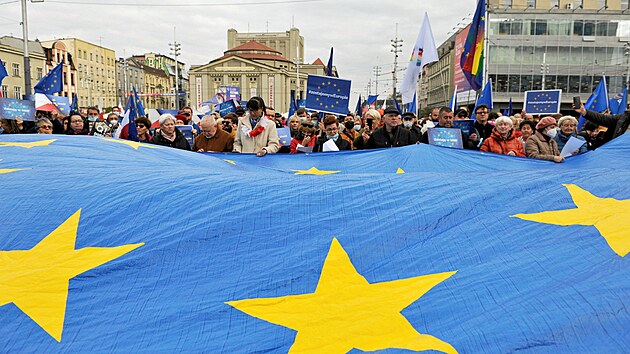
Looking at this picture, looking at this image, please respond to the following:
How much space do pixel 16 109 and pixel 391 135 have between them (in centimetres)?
526

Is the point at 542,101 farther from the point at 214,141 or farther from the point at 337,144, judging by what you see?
the point at 214,141

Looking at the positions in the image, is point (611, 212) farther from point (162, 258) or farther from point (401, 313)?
point (162, 258)

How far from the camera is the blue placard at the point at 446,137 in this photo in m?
6.12

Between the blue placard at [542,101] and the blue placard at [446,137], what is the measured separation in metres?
5.86

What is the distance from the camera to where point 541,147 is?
19.3 ft

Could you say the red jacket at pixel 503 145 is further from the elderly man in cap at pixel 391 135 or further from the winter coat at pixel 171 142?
the winter coat at pixel 171 142

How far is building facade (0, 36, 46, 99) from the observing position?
178 feet

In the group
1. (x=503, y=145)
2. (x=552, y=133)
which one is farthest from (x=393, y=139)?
(x=552, y=133)

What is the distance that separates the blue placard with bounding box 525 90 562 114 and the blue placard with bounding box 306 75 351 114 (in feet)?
15.7

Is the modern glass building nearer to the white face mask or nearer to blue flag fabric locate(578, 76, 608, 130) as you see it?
blue flag fabric locate(578, 76, 608, 130)

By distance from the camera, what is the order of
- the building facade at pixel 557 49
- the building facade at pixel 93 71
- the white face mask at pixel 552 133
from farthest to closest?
1. the building facade at pixel 93 71
2. the building facade at pixel 557 49
3. the white face mask at pixel 552 133

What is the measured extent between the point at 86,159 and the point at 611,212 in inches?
111

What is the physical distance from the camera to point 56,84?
13.1 meters

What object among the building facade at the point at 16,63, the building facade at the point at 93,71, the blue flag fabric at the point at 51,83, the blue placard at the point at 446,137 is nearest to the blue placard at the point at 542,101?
the blue placard at the point at 446,137
